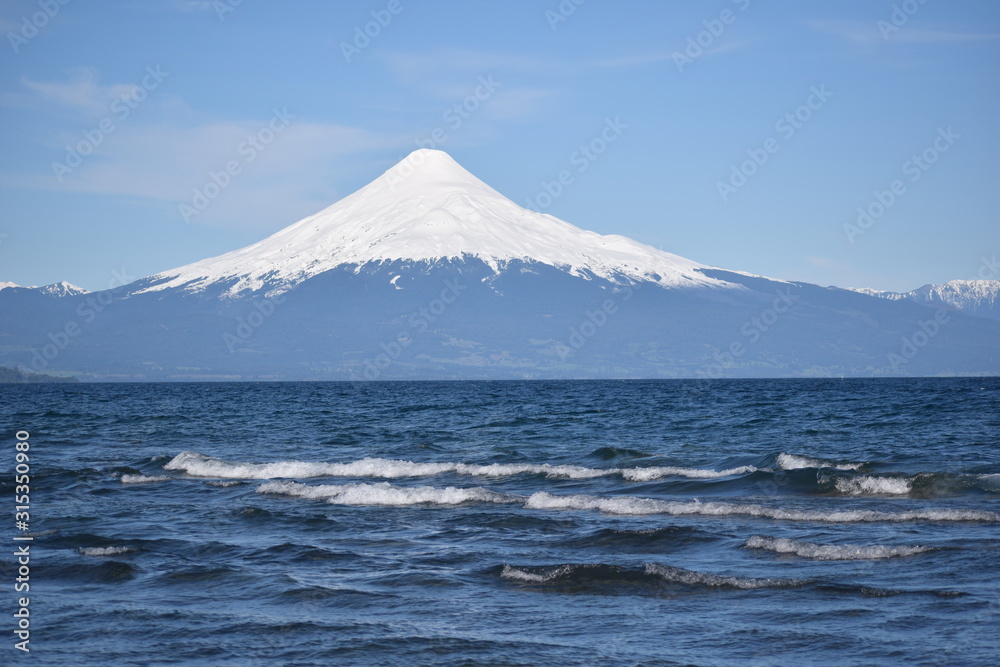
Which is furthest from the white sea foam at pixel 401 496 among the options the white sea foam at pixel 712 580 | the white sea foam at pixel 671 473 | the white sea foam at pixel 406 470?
the white sea foam at pixel 712 580

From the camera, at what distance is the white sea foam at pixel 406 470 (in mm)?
27266

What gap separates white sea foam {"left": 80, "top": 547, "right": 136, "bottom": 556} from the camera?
55.5 ft

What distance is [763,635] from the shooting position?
454 inches

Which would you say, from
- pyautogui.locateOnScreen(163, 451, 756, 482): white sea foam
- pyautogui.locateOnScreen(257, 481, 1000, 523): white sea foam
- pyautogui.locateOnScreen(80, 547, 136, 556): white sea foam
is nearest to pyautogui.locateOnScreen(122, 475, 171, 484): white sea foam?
pyautogui.locateOnScreen(163, 451, 756, 482): white sea foam

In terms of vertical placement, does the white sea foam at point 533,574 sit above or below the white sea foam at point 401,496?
below

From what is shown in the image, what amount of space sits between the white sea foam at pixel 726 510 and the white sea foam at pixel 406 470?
490cm

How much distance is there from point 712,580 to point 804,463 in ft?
49.7

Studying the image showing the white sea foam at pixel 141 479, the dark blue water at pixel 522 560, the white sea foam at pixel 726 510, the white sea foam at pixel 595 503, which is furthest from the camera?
the white sea foam at pixel 141 479

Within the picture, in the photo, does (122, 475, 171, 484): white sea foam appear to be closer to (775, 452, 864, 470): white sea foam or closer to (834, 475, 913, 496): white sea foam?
(775, 452, 864, 470): white sea foam

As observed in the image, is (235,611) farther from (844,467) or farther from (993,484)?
(844,467)

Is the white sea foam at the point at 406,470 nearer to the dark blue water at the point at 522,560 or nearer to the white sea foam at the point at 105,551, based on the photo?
the dark blue water at the point at 522,560

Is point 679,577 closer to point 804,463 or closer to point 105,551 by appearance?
point 105,551

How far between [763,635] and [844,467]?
56.0ft

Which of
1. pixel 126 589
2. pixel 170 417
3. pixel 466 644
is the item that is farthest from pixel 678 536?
pixel 170 417
